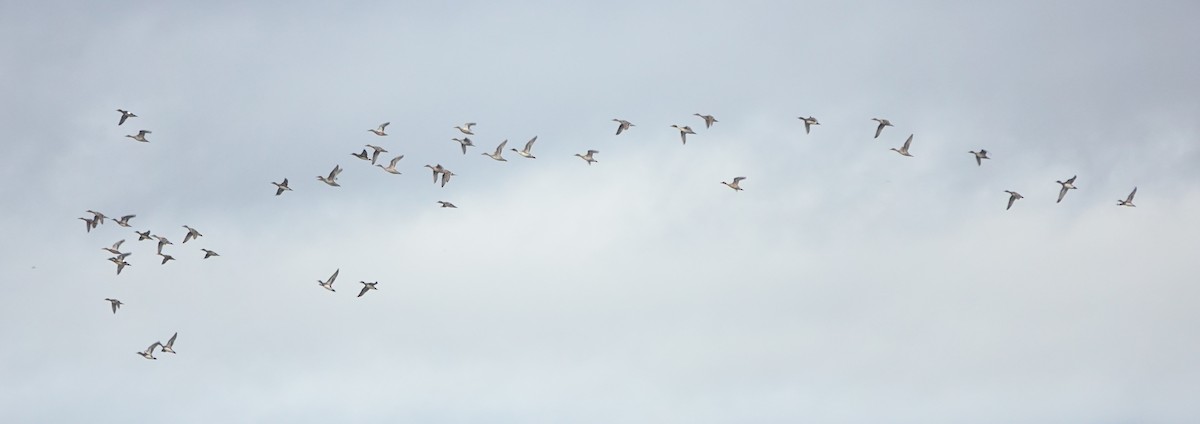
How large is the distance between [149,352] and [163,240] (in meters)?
10.5

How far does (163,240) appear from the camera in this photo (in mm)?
124188

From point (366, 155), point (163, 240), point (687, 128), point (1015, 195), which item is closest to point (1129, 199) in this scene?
point (1015, 195)

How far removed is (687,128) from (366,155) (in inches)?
861

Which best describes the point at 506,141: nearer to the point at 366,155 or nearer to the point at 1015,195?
the point at 366,155

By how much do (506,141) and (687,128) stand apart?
12312 millimetres

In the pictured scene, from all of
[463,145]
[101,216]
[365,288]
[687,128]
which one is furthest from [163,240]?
[687,128]

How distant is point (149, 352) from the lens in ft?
427

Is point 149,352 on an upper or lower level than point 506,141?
lower

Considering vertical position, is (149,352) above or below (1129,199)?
below

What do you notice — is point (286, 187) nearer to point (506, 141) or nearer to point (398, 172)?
point (398, 172)

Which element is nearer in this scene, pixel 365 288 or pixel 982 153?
pixel 982 153

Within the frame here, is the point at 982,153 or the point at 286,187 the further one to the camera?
the point at 286,187

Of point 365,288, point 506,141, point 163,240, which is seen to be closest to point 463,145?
point 506,141

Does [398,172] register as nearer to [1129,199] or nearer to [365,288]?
[365,288]
